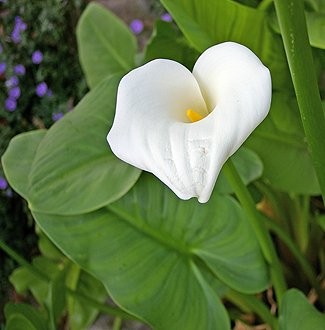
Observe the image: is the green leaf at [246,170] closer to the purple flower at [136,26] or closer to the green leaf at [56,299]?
the green leaf at [56,299]

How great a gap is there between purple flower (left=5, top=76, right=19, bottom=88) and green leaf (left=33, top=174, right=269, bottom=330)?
600 mm

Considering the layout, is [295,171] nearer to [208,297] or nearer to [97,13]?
[208,297]

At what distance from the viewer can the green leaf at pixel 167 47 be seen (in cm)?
80

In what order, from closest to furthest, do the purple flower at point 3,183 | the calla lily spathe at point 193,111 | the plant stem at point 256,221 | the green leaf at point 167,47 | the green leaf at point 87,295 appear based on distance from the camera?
1. the calla lily spathe at point 193,111
2. the plant stem at point 256,221
3. the green leaf at point 167,47
4. the green leaf at point 87,295
5. the purple flower at point 3,183

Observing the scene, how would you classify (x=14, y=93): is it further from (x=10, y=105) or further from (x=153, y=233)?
(x=153, y=233)

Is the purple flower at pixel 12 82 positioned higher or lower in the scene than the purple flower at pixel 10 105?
higher

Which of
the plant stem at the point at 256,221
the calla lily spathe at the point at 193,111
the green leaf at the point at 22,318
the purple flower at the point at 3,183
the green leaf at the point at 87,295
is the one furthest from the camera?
the purple flower at the point at 3,183

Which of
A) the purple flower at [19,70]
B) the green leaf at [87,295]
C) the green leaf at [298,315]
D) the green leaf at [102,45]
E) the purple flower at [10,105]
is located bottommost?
the green leaf at [87,295]

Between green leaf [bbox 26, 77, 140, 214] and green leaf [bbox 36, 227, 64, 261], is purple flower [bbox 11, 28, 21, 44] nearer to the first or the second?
green leaf [bbox 36, 227, 64, 261]

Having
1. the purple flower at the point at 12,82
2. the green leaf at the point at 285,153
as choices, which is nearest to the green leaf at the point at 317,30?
the green leaf at the point at 285,153

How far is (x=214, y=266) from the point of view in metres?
0.74

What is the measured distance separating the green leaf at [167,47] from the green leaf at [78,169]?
0.10 m

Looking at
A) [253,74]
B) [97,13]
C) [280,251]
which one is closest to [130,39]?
[97,13]

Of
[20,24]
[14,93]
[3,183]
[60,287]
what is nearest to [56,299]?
[60,287]
